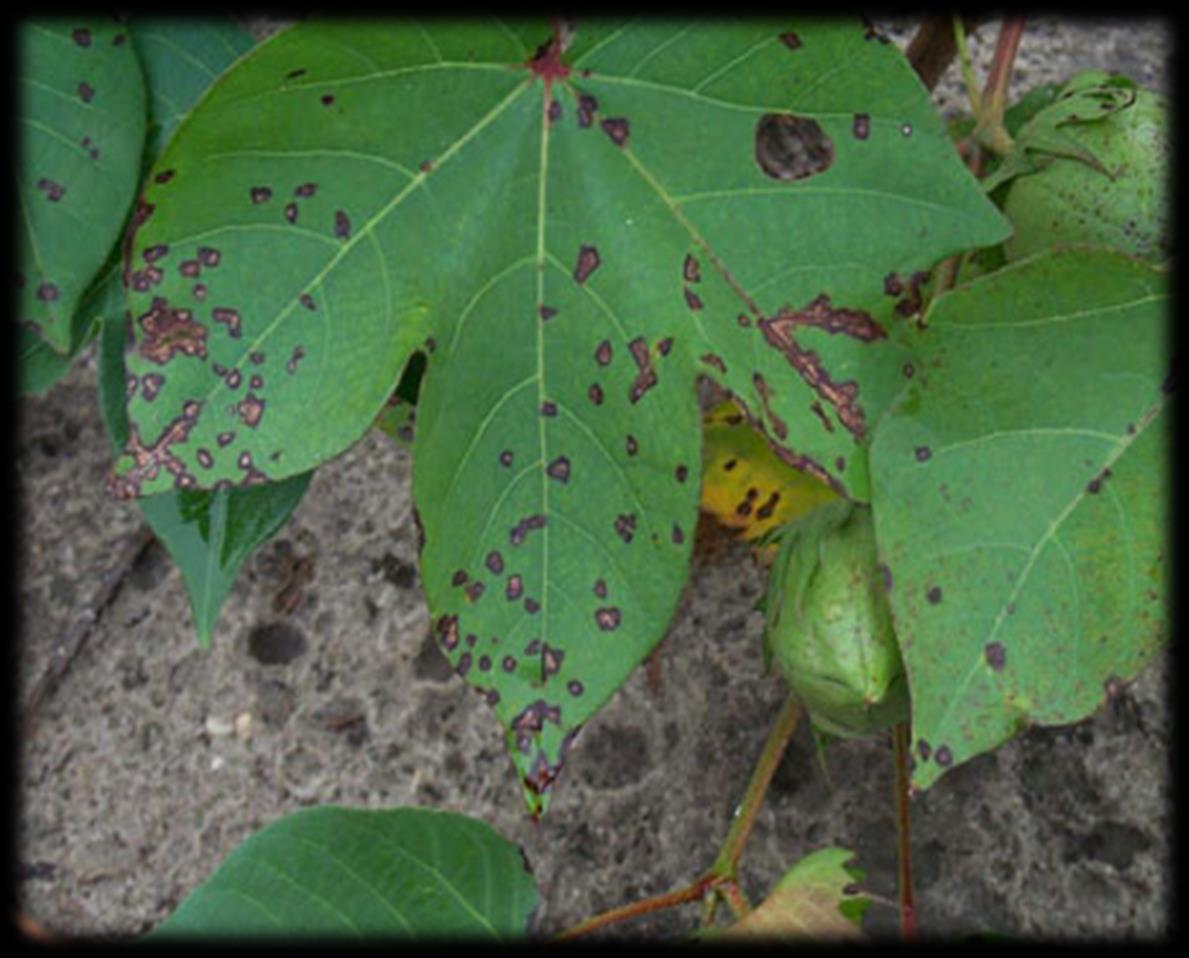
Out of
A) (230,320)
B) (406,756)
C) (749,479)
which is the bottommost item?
(406,756)

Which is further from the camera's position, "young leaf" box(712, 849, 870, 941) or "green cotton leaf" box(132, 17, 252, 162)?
"green cotton leaf" box(132, 17, 252, 162)

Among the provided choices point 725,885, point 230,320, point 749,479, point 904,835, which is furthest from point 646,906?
point 230,320

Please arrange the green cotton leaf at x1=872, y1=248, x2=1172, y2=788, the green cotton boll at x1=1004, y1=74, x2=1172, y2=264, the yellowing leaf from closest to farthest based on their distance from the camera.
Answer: the green cotton leaf at x1=872, y1=248, x2=1172, y2=788
the green cotton boll at x1=1004, y1=74, x2=1172, y2=264
the yellowing leaf

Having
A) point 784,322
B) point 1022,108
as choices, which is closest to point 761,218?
point 784,322

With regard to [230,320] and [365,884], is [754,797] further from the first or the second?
[230,320]

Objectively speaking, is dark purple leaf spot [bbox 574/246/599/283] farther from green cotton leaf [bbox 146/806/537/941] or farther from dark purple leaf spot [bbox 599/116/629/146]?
green cotton leaf [bbox 146/806/537/941]

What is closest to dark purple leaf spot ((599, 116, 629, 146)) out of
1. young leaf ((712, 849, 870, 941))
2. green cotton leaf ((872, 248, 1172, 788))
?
green cotton leaf ((872, 248, 1172, 788))

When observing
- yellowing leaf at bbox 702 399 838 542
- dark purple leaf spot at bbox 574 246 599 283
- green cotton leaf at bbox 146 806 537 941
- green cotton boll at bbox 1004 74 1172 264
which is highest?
green cotton boll at bbox 1004 74 1172 264
